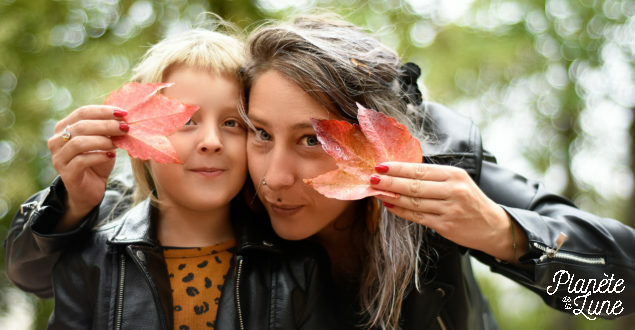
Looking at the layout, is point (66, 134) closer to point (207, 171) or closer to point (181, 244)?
point (207, 171)

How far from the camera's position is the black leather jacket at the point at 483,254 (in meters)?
1.80

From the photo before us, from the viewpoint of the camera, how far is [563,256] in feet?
6.07

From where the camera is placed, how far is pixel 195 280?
191 cm

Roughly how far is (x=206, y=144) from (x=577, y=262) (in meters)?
1.56

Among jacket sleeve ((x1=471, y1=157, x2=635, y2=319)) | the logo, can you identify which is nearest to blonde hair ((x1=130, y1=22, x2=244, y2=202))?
jacket sleeve ((x1=471, y1=157, x2=635, y2=319))

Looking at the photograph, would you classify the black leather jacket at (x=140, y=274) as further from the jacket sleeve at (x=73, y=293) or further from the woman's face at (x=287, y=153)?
the woman's face at (x=287, y=153)

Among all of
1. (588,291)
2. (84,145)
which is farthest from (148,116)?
(588,291)

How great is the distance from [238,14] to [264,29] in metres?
1.37

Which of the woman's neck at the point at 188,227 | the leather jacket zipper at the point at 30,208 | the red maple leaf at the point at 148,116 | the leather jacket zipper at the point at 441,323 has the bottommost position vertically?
the leather jacket zipper at the point at 441,323

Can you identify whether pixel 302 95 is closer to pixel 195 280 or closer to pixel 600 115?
pixel 195 280

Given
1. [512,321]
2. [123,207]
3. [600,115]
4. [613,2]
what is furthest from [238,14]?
[512,321]

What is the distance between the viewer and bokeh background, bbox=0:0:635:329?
301cm

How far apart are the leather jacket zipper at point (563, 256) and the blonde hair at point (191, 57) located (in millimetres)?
1395

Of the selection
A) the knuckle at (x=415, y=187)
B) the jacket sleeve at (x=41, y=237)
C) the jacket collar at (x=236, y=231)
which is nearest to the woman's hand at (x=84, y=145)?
the jacket sleeve at (x=41, y=237)
